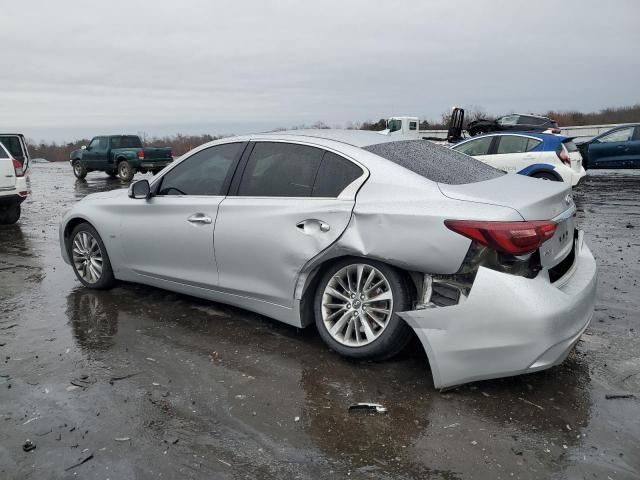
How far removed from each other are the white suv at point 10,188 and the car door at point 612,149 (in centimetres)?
1534

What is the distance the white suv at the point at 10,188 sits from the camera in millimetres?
10070

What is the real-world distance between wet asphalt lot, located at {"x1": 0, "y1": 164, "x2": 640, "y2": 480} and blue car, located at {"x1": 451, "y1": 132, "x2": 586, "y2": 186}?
285 inches

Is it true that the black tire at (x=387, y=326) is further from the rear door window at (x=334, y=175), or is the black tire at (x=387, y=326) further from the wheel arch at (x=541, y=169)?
the wheel arch at (x=541, y=169)

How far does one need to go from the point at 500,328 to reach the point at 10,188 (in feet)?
31.9

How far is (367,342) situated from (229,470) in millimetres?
1395

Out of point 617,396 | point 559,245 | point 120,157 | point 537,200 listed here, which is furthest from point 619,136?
point 120,157

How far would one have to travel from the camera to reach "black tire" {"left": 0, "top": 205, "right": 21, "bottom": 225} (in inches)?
418

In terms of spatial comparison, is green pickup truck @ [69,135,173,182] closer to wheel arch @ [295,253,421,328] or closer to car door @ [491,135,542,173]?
car door @ [491,135,542,173]

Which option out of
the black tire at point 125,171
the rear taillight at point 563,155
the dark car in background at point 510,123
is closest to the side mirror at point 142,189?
the rear taillight at point 563,155

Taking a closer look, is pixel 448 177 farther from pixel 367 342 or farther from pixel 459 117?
pixel 459 117

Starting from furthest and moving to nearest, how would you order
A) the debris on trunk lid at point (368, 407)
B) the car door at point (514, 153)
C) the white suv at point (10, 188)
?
the car door at point (514, 153) < the white suv at point (10, 188) < the debris on trunk lid at point (368, 407)

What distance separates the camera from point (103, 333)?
182 inches

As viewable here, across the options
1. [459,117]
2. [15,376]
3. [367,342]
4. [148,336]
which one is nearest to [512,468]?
[367,342]

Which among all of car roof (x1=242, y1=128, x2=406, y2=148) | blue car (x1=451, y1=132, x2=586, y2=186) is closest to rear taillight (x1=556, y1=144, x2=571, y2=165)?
blue car (x1=451, y1=132, x2=586, y2=186)
